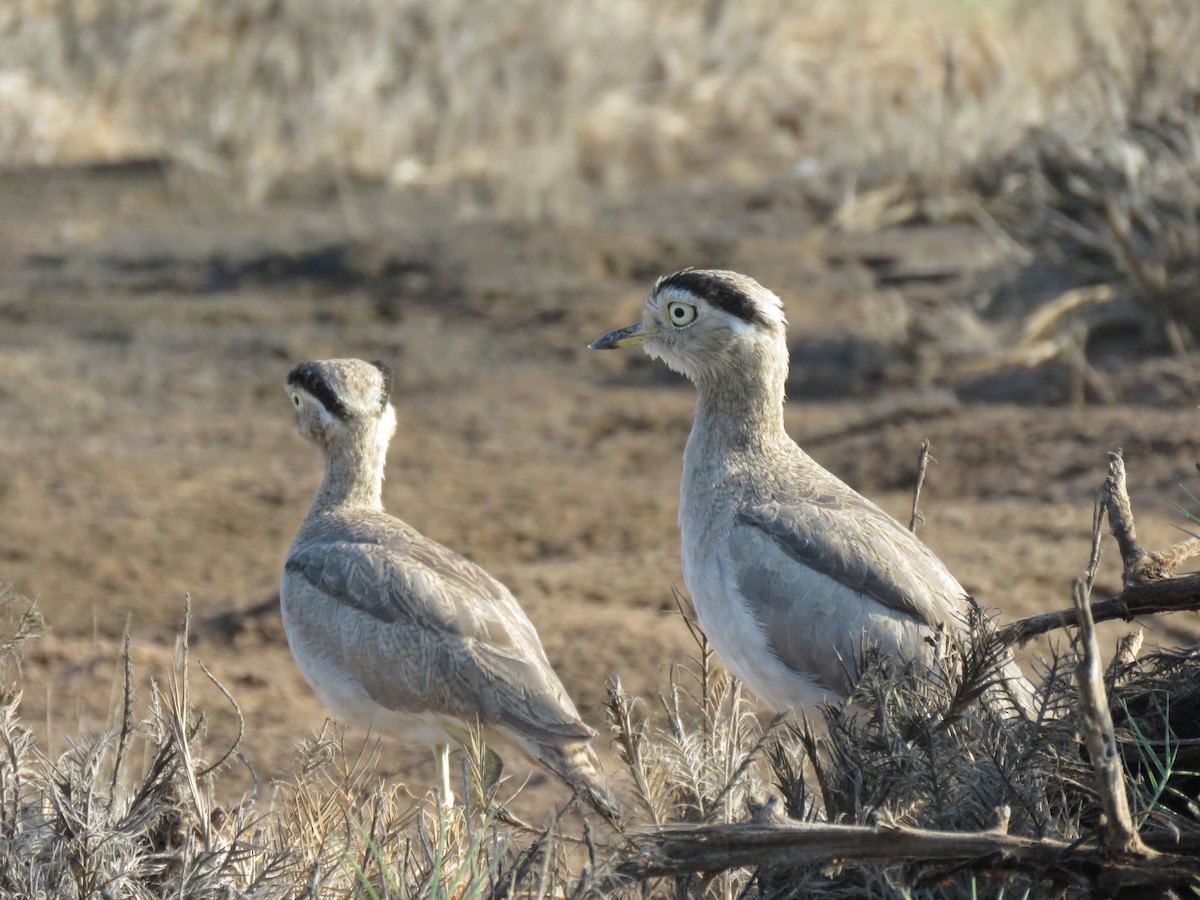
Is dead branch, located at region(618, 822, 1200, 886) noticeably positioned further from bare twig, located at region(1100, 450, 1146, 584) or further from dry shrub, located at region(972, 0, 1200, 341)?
dry shrub, located at region(972, 0, 1200, 341)

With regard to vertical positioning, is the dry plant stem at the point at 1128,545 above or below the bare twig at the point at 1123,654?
above

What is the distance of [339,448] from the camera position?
5.23m

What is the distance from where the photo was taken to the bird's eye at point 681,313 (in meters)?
4.81

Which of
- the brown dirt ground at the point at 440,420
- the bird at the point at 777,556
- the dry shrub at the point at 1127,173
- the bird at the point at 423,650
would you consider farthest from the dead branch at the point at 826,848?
the dry shrub at the point at 1127,173

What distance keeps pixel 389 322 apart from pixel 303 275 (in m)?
1.07

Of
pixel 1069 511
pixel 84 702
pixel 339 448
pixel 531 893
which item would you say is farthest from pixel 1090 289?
pixel 531 893

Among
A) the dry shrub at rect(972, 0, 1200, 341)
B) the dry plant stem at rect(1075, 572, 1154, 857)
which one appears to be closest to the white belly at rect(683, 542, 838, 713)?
the dry plant stem at rect(1075, 572, 1154, 857)

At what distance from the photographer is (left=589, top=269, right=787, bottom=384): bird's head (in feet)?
15.5

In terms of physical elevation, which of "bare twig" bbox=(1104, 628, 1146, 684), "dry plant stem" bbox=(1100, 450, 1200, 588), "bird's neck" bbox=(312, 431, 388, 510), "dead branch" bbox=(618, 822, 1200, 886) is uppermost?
"dry plant stem" bbox=(1100, 450, 1200, 588)

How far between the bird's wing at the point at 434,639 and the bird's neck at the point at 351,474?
481 mm

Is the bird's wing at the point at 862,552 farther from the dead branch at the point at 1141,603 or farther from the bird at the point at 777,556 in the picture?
the dead branch at the point at 1141,603

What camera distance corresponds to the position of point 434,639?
446cm

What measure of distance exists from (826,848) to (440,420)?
705cm

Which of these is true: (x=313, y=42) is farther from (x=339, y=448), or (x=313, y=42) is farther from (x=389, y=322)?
(x=339, y=448)
